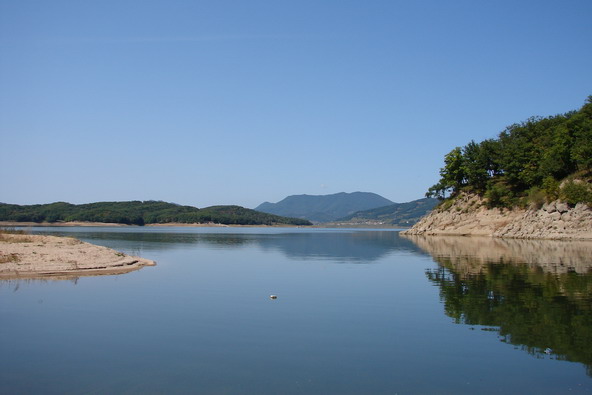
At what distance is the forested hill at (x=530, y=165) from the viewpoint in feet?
314

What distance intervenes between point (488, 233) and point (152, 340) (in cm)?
11179

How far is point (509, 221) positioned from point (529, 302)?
9534 centimetres

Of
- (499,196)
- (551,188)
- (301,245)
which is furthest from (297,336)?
(499,196)

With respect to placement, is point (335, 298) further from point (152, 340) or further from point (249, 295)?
point (152, 340)

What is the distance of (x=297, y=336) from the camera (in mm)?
19203

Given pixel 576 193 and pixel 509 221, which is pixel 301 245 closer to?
pixel 576 193

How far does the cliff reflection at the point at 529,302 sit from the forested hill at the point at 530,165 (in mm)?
60091

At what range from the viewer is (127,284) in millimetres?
34125

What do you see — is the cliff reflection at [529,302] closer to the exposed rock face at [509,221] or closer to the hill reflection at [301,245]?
the hill reflection at [301,245]

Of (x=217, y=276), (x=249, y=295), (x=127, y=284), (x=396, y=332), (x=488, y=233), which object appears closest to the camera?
(x=396, y=332)

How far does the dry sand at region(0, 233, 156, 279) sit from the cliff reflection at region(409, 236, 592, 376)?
29416mm

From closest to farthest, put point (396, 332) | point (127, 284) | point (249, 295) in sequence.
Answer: point (396, 332)
point (249, 295)
point (127, 284)

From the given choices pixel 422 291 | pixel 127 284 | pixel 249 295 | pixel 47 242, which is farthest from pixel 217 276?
pixel 47 242

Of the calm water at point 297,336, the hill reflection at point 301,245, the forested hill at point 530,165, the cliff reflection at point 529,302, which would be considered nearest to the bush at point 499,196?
the forested hill at point 530,165
